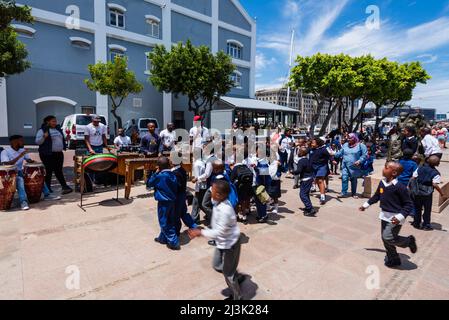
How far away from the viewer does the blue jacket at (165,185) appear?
4.20m

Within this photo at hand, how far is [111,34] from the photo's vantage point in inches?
762

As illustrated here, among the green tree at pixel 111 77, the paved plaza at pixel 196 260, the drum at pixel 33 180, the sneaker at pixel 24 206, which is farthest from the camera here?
the green tree at pixel 111 77

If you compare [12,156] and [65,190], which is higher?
[12,156]

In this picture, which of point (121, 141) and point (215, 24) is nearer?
point (121, 141)

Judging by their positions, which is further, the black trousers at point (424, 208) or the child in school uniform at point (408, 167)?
the child in school uniform at point (408, 167)

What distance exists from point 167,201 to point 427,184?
4530 mm

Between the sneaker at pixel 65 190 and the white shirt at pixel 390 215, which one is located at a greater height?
the white shirt at pixel 390 215

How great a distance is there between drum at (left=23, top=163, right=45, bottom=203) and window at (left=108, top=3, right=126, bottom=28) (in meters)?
17.1

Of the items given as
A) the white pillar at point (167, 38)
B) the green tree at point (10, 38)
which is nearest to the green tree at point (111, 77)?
the white pillar at point (167, 38)

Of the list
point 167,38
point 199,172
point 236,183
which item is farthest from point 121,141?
point 167,38

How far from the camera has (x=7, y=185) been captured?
223 inches

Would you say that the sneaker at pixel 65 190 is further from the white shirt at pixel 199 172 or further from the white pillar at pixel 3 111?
the white pillar at pixel 3 111

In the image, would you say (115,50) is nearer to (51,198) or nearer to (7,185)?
(51,198)

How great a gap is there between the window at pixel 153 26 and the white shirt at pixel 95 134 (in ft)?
54.4
